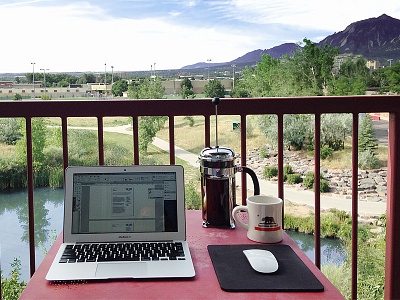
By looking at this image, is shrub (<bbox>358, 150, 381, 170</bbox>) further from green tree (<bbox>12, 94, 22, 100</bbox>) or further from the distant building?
green tree (<bbox>12, 94, 22, 100</bbox>)

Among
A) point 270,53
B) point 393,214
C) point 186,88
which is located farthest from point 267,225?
point 270,53

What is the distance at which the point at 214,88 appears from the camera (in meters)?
16.7

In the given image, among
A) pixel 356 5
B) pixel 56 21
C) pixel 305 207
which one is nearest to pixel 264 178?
pixel 305 207

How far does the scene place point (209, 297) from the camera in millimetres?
737

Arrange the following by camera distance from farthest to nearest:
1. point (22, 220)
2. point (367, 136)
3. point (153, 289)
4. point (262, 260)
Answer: point (367, 136) → point (22, 220) → point (262, 260) → point (153, 289)

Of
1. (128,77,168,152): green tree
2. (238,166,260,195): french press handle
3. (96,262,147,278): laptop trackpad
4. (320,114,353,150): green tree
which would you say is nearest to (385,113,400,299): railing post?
(238,166,260,195): french press handle

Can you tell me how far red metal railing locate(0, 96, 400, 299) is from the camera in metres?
1.46

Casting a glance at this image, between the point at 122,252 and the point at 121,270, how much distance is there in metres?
0.09

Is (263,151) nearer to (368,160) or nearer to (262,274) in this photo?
(368,160)

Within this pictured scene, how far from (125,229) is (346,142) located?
1602cm

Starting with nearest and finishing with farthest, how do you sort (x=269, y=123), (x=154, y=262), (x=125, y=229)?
(x=154, y=262) < (x=125, y=229) < (x=269, y=123)

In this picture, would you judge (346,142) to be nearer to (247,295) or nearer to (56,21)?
(56,21)

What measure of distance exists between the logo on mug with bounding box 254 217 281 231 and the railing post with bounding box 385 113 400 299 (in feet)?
2.35

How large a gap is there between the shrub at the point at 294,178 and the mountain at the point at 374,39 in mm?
5969
